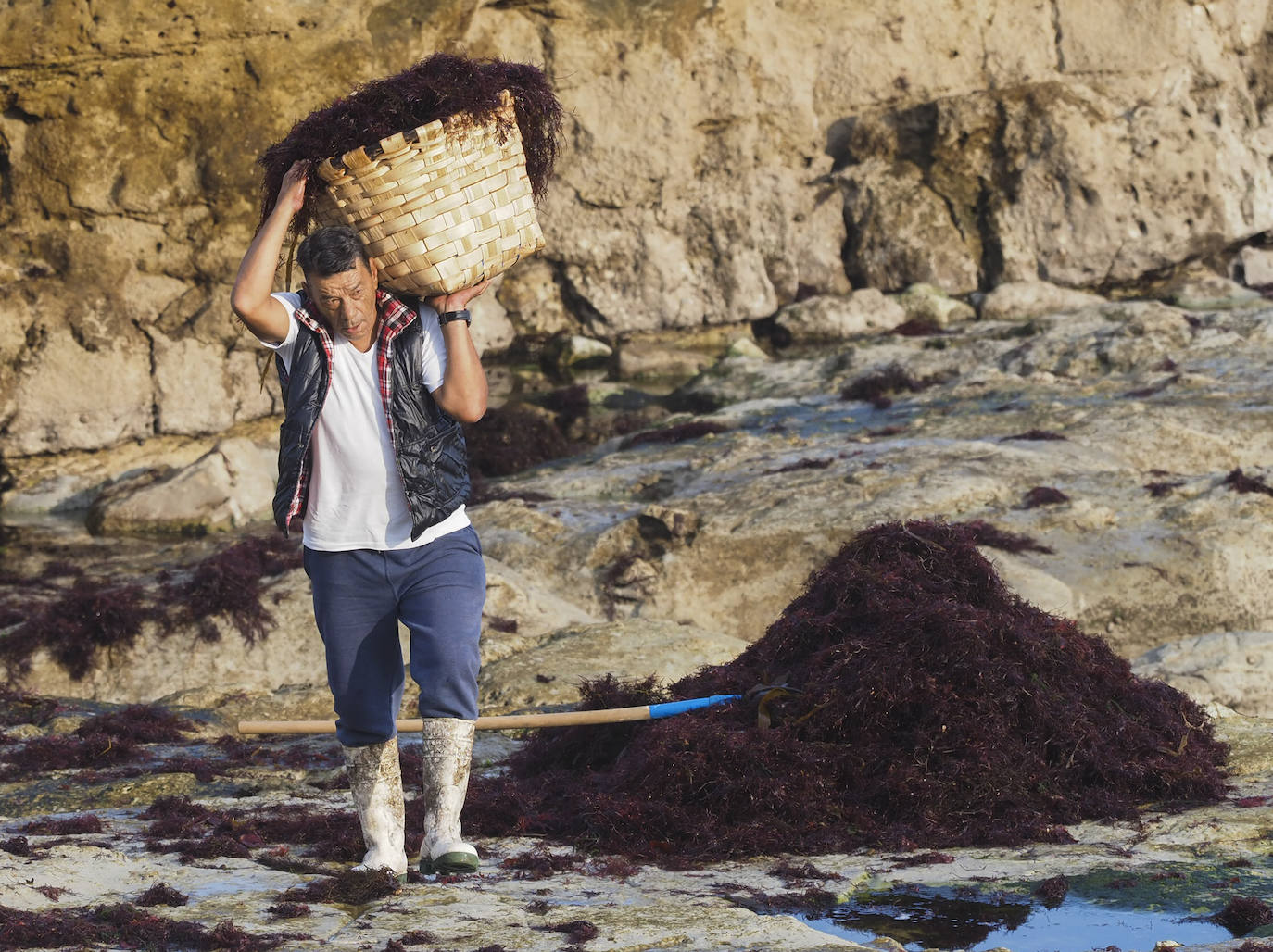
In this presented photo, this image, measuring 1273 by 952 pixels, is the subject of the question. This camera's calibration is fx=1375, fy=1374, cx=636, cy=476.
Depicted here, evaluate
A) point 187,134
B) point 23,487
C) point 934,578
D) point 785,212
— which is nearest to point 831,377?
point 785,212

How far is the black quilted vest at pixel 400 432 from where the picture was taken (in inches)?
176

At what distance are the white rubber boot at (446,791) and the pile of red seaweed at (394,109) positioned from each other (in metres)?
1.87

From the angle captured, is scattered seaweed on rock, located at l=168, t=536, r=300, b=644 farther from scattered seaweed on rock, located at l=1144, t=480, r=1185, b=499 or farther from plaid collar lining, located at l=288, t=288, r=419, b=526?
scattered seaweed on rock, located at l=1144, t=480, r=1185, b=499

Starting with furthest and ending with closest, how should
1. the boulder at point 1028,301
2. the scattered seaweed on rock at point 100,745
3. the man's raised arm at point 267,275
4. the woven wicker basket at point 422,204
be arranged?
the boulder at point 1028,301 → the scattered seaweed on rock at point 100,745 → the woven wicker basket at point 422,204 → the man's raised arm at point 267,275

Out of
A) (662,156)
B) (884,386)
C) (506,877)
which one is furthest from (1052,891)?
(662,156)

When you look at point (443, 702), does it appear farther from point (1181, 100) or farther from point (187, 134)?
point (1181, 100)

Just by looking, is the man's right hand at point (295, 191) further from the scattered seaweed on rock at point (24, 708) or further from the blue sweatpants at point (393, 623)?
the scattered seaweed on rock at point (24, 708)

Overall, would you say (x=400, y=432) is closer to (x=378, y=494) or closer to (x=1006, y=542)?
(x=378, y=494)

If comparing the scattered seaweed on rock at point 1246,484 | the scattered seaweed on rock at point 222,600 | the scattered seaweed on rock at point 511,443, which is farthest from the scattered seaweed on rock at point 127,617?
the scattered seaweed on rock at point 511,443

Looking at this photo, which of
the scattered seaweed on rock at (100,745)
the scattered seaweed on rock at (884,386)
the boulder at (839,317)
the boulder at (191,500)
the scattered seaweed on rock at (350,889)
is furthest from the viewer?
the boulder at (839,317)

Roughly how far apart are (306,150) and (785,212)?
20.7 meters

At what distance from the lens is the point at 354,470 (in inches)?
178

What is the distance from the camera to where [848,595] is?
246 inches

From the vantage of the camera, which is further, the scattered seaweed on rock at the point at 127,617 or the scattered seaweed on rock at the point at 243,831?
the scattered seaweed on rock at the point at 127,617
